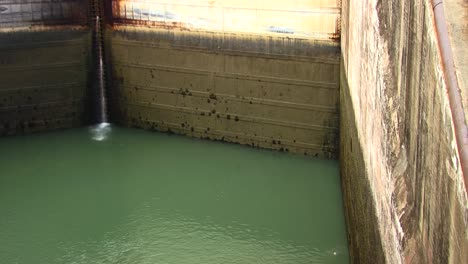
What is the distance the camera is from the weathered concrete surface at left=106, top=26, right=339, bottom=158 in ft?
23.4

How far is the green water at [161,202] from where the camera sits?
18.8 ft

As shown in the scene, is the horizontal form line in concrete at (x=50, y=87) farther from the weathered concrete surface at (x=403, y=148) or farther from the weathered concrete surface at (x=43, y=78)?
the weathered concrete surface at (x=403, y=148)

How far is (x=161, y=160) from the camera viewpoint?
24.8ft

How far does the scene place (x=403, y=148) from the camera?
2947mm

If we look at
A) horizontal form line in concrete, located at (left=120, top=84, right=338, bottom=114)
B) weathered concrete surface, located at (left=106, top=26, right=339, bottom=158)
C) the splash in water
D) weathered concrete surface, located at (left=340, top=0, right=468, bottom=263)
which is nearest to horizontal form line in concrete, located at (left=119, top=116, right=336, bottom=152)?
weathered concrete surface, located at (left=106, top=26, right=339, bottom=158)

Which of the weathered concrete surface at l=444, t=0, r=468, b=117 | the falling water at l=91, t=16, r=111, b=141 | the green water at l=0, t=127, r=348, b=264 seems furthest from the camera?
the falling water at l=91, t=16, r=111, b=141

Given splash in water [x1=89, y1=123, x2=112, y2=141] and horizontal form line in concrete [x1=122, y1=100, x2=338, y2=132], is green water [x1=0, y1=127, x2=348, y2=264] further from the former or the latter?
horizontal form line in concrete [x1=122, y1=100, x2=338, y2=132]

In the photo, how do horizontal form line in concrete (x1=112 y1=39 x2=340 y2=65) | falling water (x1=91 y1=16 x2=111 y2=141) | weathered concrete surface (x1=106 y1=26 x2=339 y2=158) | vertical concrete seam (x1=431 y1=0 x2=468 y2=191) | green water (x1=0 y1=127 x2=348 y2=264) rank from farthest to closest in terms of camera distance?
1. falling water (x1=91 y1=16 x2=111 y2=141)
2. weathered concrete surface (x1=106 y1=26 x2=339 y2=158)
3. horizontal form line in concrete (x1=112 y1=39 x2=340 y2=65)
4. green water (x1=0 y1=127 x2=348 y2=264)
5. vertical concrete seam (x1=431 y1=0 x2=468 y2=191)

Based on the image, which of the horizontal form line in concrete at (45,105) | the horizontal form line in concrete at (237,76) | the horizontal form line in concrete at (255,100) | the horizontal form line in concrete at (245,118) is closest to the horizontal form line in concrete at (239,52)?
the horizontal form line in concrete at (237,76)

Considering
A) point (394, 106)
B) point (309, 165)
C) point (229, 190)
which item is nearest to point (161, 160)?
point (229, 190)

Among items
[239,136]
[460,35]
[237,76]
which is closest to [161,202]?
[239,136]

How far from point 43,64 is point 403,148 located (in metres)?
6.17

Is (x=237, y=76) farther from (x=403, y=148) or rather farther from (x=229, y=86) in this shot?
(x=403, y=148)

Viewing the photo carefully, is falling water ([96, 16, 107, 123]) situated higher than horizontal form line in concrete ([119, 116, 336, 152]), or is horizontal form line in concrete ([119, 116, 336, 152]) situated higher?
falling water ([96, 16, 107, 123])
